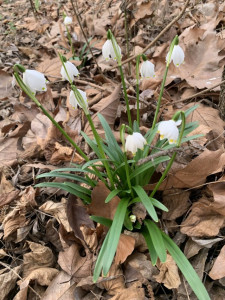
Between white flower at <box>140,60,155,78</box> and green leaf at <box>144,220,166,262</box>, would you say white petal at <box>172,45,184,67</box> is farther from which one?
green leaf at <box>144,220,166,262</box>

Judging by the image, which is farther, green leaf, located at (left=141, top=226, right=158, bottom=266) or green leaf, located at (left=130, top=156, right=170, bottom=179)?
green leaf, located at (left=130, top=156, right=170, bottom=179)

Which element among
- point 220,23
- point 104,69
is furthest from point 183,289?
point 220,23

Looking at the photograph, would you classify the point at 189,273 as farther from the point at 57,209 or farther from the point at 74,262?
the point at 57,209

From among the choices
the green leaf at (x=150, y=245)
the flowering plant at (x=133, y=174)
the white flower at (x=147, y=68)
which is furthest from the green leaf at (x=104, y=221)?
the white flower at (x=147, y=68)

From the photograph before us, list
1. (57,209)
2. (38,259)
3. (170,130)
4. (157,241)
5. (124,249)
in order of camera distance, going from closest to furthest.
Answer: (170,130), (157,241), (124,249), (38,259), (57,209)

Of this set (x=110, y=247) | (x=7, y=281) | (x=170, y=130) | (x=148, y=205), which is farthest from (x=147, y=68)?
(x=7, y=281)

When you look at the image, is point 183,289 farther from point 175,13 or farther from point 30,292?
point 175,13

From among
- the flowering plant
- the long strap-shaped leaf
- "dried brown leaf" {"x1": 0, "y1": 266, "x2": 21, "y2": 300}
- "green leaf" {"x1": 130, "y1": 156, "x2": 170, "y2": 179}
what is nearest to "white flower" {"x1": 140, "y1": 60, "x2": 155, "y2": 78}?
the flowering plant
